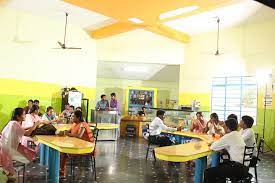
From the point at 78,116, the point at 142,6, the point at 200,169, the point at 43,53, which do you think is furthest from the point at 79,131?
the point at 43,53

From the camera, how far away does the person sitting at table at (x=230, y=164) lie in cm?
Answer: 399

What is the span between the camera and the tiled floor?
17.1 feet

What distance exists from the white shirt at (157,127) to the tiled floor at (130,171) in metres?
0.65

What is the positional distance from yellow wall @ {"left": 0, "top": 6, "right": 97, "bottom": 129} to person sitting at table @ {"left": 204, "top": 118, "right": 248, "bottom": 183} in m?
7.00

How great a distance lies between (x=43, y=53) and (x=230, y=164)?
7621mm

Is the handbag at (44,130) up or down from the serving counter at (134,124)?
up

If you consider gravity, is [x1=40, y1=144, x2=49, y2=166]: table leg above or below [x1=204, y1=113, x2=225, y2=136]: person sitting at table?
below

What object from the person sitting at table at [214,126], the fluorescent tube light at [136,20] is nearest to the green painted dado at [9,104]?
the fluorescent tube light at [136,20]

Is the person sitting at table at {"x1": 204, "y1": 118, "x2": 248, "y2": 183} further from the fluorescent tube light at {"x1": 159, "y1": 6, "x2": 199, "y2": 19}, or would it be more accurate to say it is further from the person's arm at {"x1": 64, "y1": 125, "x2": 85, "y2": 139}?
the fluorescent tube light at {"x1": 159, "y1": 6, "x2": 199, "y2": 19}

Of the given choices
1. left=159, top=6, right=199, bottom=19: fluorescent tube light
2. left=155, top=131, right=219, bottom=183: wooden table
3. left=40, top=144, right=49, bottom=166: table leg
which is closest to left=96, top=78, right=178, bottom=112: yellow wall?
left=159, top=6, right=199, bottom=19: fluorescent tube light

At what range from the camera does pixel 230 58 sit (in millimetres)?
10469

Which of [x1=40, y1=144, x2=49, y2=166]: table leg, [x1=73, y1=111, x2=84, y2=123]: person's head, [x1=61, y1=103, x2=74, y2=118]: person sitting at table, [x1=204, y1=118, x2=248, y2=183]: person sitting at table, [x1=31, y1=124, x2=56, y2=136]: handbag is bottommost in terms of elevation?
[x1=40, y1=144, x2=49, y2=166]: table leg

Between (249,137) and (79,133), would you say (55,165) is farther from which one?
(249,137)

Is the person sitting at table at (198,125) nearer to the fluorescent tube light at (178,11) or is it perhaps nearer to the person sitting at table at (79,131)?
the person sitting at table at (79,131)
